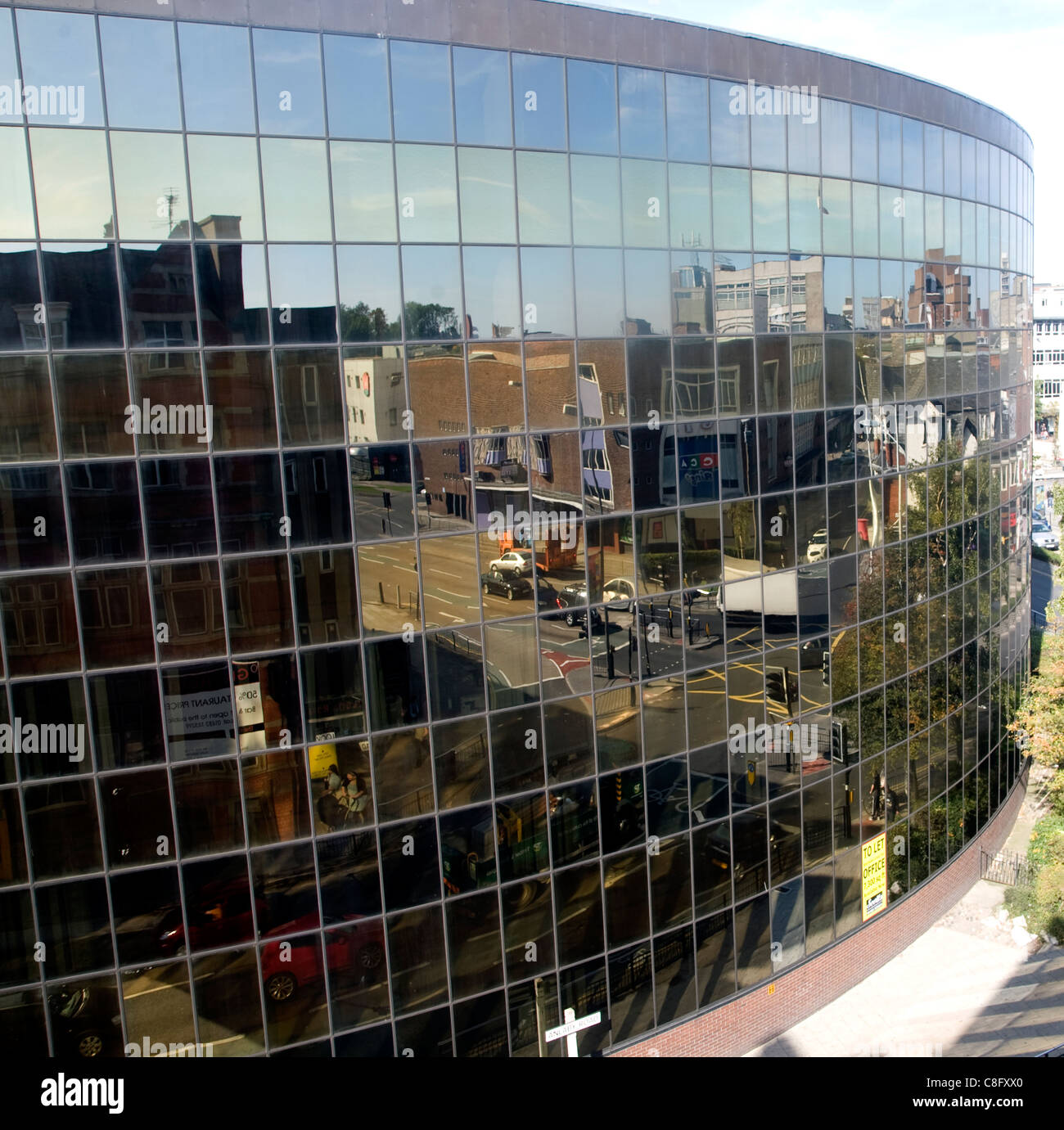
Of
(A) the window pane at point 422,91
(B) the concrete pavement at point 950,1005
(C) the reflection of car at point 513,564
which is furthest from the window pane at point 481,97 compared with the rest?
(B) the concrete pavement at point 950,1005

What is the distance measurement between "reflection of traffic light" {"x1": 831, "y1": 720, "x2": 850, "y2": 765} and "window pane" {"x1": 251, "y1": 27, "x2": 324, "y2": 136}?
1528 cm

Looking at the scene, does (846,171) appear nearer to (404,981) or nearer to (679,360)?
(679,360)

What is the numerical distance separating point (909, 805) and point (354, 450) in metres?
16.4

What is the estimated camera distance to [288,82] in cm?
1297

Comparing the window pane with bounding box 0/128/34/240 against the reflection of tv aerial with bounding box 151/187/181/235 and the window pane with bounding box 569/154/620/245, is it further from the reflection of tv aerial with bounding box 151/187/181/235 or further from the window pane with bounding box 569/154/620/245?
the window pane with bounding box 569/154/620/245

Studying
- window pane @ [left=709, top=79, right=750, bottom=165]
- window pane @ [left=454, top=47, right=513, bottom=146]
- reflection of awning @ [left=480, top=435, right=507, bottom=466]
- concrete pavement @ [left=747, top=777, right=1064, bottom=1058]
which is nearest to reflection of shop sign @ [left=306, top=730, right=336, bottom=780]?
reflection of awning @ [left=480, top=435, right=507, bottom=466]

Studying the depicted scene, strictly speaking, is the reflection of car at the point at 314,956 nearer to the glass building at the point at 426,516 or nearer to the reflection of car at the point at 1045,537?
the glass building at the point at 426,516

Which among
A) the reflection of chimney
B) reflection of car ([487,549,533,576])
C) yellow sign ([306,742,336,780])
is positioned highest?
the reflection of chimney

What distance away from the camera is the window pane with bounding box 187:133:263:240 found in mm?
12539

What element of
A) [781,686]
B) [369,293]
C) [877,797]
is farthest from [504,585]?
[877,797]

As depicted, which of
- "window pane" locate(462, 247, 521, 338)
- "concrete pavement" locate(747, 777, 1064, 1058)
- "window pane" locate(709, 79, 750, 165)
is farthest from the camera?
"concrete pavement" locate(747, 777, 1064, 1058)

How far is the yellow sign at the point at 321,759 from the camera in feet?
45.3

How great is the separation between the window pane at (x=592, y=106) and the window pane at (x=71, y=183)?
714 centimetres
